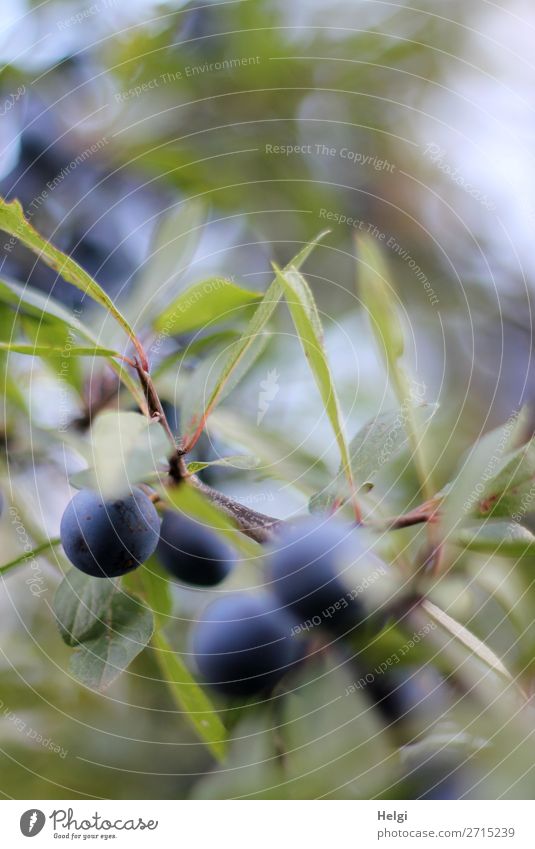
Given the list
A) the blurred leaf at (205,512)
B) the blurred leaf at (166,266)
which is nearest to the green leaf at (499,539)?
the blurred leaf at (205,512)

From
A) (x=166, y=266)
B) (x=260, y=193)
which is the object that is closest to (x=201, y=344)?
(x=166, y=266)

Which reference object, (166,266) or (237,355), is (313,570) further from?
(166,266)

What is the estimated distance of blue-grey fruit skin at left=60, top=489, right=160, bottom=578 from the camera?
0.34m

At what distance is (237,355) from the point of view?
36 centimetres

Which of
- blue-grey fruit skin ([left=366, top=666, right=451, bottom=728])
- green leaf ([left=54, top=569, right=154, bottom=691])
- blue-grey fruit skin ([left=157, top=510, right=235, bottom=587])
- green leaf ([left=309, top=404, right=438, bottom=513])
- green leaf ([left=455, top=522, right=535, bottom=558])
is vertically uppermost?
green leaf ([left=309, top=404, right=438, bottom=513])

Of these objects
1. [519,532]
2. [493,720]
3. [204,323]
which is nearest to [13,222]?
[204,323]

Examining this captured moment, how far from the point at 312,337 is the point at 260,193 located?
0.30 metres

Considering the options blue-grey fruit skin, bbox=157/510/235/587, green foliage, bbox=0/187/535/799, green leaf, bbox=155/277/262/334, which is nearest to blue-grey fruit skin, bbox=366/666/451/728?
green foliage, bbox=0/187/535/799

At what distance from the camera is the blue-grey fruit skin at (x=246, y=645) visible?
15.1 inches

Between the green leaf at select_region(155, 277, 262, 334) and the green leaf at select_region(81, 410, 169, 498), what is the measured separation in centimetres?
11

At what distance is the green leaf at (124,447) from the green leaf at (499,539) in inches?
6.5

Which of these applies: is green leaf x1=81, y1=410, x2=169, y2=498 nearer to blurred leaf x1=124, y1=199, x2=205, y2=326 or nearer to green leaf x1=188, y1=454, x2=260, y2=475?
green leaf x1=188, y1=454, x2=260, y2=475

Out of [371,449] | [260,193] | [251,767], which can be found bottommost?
[251,767]
